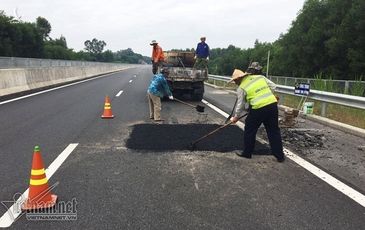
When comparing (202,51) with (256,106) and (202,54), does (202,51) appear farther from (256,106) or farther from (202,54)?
(256,106)

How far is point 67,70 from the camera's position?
2614 centimetres

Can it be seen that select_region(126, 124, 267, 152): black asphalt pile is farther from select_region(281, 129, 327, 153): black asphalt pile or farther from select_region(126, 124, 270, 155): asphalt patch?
select_region(281, 129, 327, 153): black asphalt pile

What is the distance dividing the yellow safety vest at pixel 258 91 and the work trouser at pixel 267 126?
0.09m

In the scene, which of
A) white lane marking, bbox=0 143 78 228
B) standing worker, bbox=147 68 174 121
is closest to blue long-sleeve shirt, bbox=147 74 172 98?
standing worker, bbox=147 68 174 121

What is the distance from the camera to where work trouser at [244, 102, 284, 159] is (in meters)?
6.46

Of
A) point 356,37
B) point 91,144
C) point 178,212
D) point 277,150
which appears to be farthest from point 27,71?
point 356,37

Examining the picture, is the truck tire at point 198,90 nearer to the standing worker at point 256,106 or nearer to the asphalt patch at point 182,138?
the asphalt patch at point 182,138

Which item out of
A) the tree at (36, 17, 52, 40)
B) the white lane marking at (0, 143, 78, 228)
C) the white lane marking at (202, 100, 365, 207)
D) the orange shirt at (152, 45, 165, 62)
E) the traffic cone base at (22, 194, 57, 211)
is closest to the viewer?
the white lane marking at (0, 143, 78, 228)

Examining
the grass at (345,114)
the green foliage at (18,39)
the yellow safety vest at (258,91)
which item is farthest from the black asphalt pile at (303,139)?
the green foliage at (18,39)

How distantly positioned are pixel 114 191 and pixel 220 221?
1.49 meters

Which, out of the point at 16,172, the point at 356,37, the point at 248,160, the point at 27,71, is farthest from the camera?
the point at 356,37

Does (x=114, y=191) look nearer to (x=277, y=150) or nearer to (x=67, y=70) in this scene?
(x=277, y=150)

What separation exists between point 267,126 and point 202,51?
1009cm

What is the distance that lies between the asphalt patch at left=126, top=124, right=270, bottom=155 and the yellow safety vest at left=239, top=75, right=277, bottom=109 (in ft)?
3.14
